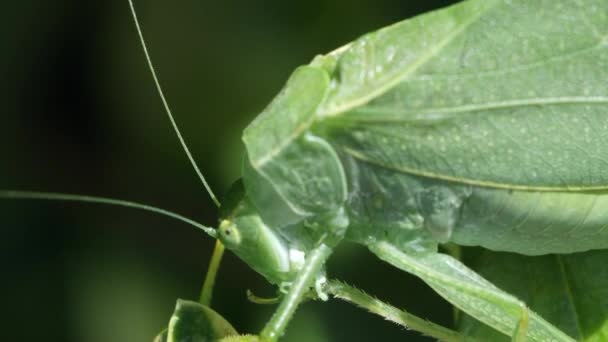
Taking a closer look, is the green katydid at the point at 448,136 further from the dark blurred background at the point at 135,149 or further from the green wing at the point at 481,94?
the dark blurred background at the point at 135,149

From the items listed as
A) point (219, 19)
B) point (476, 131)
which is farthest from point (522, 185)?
point (219, 19)

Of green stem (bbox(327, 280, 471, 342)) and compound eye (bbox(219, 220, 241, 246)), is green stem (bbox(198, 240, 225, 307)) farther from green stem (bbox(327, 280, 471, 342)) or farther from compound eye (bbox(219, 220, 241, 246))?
green stem (bbox(327, 280, 471, 342))

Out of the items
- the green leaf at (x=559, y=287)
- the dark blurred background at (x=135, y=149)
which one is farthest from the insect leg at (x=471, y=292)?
the dark blurred background at (x=135, y=149)

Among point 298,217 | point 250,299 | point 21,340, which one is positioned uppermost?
point 298,217

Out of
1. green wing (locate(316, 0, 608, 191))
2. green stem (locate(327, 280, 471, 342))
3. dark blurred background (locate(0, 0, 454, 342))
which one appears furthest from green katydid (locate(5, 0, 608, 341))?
dark blurred background (locate(0, 0, 454, 342))

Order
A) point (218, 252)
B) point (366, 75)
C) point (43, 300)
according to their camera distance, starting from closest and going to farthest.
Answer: point (366, 75) → point (218, 252) → point (43, 300)

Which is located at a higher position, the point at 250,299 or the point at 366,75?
the point at 366,75

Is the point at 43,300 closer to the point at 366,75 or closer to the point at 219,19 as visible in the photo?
the point at 219,19
